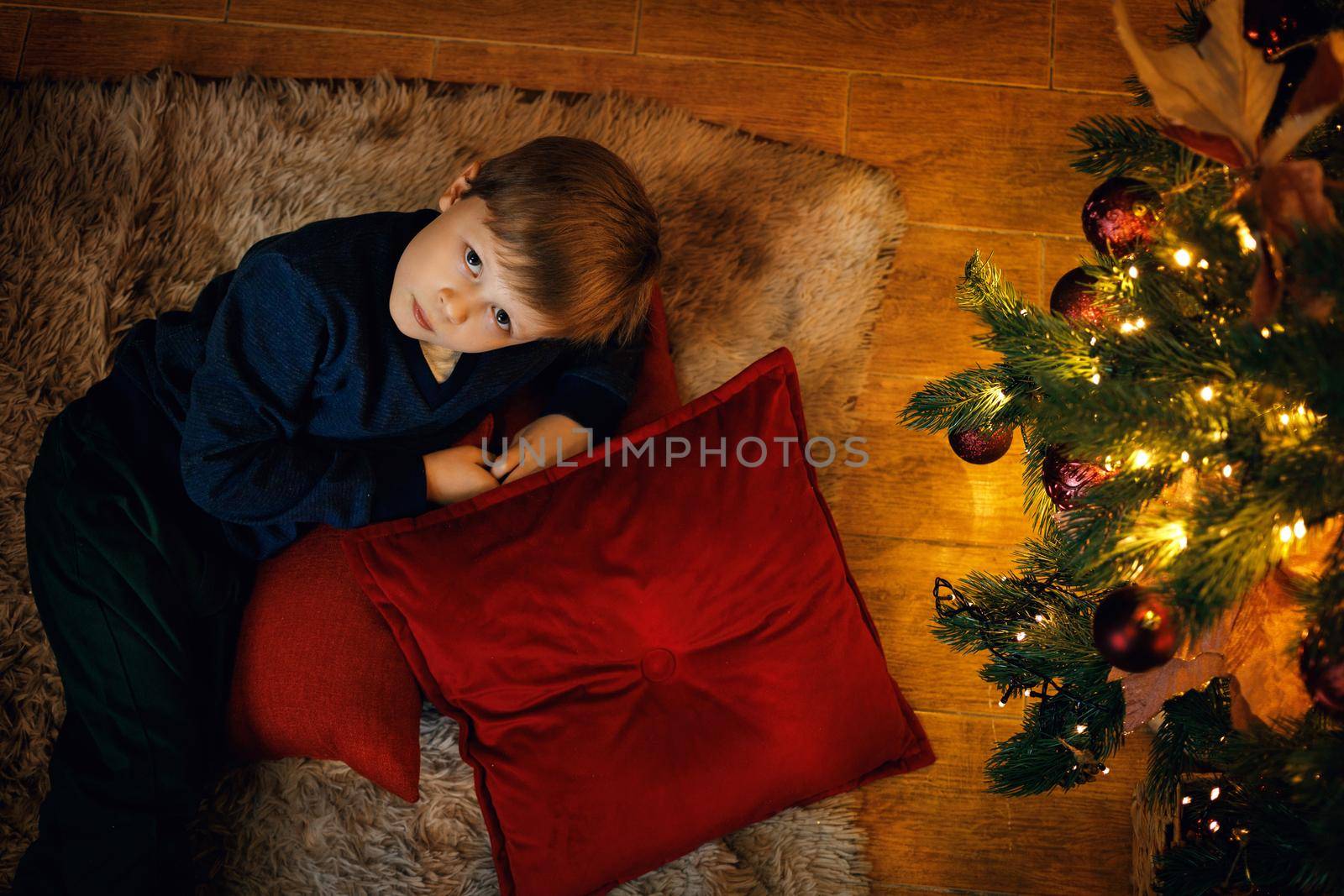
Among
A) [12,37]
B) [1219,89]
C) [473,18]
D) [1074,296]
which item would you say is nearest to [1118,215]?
[1074,296]

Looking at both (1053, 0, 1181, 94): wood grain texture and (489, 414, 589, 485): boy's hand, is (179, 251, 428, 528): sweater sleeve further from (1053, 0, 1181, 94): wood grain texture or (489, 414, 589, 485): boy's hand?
(1053, 0, 1181, 94): wood grain texture

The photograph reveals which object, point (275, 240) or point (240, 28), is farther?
point (240, 28)

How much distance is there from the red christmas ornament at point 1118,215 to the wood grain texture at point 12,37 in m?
1.52

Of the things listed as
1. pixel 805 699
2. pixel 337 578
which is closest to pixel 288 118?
pixel 337 578

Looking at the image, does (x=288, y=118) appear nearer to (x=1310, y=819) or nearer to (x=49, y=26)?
(x=49, y=26)

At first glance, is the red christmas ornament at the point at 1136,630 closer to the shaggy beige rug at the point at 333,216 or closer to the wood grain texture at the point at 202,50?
the shaggy beige rug at the point at 333,216

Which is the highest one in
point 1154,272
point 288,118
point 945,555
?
point 288,118

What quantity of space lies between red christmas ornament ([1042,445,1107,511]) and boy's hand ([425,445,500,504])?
0.63 metres

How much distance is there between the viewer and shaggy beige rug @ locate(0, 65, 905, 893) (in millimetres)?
1146

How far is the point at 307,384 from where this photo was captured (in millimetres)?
1046

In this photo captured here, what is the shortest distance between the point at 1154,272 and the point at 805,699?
613mm

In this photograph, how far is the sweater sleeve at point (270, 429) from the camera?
100cm

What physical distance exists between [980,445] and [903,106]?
0.69m

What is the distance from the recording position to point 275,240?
41.8 inches
